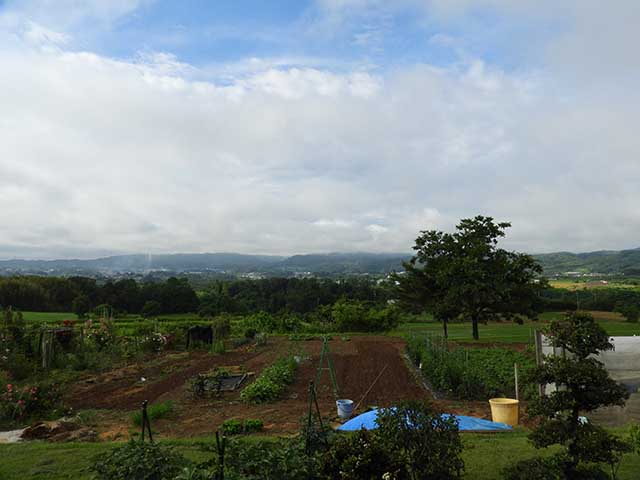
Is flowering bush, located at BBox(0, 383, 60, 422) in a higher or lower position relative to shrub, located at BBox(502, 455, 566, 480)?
lower

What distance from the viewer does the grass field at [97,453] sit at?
550 centimetres

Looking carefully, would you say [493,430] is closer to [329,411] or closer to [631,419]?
[631,419]

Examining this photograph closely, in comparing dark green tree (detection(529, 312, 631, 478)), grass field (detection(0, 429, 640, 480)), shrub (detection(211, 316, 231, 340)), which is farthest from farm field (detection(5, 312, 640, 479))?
shrub (detection(211, 316, 231, 340))

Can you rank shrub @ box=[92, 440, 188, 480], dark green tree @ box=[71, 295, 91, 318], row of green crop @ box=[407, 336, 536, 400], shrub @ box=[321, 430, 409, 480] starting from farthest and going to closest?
dark green tree @ box=[71, 295, 91, 318] < row of green crop @ box=[407, 336, 536, 400] < shrub @ box=[321, 430, 409, 480] < shrub @ box=[92, 440, 188, 480]

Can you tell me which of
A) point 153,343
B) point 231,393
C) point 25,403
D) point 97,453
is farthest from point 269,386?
point 153,343

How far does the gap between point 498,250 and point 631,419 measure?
723 inches

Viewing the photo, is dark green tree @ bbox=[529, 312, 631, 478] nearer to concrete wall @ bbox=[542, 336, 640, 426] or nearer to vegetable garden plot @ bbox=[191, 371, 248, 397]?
concrete wall @ bbox=[542, 336, 640, 426]

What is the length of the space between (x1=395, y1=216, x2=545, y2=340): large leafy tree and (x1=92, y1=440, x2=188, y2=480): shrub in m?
20.9

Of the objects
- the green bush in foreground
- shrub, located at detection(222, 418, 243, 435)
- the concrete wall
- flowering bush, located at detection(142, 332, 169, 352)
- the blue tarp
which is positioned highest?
the green bush in foreground

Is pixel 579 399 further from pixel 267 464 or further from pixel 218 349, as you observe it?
pixel 218 349

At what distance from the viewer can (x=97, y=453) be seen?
20.6 ft

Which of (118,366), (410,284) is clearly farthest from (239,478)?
(410,284)

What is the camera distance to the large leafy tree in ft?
77.4

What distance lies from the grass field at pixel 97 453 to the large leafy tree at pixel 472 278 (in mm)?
17088
